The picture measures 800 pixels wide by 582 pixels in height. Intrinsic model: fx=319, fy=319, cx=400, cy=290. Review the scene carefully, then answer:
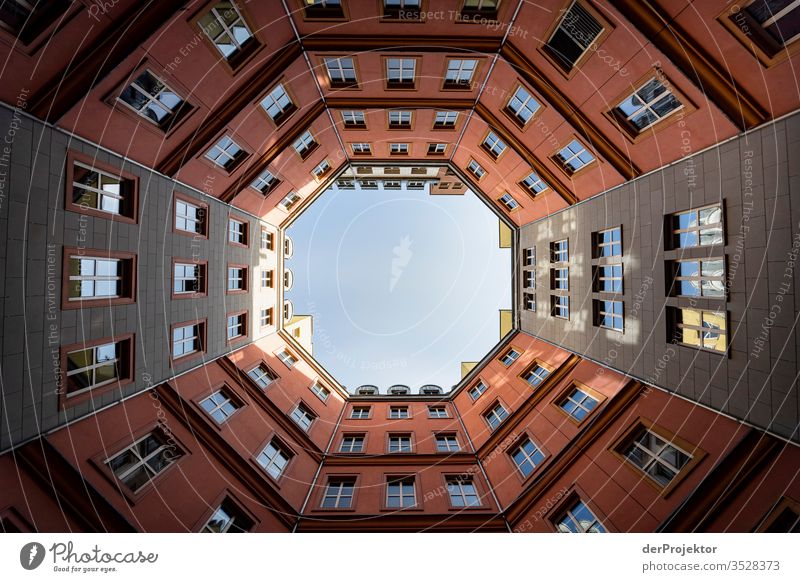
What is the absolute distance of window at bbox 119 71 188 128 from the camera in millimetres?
13438

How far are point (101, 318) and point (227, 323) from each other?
31.0 ft

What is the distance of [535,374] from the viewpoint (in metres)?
26.2

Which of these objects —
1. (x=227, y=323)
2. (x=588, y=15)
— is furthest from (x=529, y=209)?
(x=227, y=323)

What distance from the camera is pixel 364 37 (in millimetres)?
16500

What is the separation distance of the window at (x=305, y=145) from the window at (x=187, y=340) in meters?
14.6

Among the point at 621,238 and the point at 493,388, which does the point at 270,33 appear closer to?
the point at 621,238

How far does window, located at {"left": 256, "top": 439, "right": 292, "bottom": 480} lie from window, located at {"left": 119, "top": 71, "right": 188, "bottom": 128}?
19240mm

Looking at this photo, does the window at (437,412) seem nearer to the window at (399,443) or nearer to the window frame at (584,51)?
the window at (399,443)

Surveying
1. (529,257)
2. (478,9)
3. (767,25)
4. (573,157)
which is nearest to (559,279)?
(529,257)

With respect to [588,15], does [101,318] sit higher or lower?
lower

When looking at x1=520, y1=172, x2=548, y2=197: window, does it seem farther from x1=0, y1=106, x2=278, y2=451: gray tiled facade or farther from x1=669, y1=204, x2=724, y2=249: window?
x1=0, y1=106, x2=278, y2=451: gray tiled facade

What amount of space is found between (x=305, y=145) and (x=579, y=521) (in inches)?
1168

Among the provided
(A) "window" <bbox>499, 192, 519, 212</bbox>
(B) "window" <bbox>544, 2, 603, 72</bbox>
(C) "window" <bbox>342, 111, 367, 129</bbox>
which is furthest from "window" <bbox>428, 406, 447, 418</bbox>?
(B) "window" <bbox>544, 2, 603, 72</bbox>

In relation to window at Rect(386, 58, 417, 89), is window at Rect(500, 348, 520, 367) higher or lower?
lower
